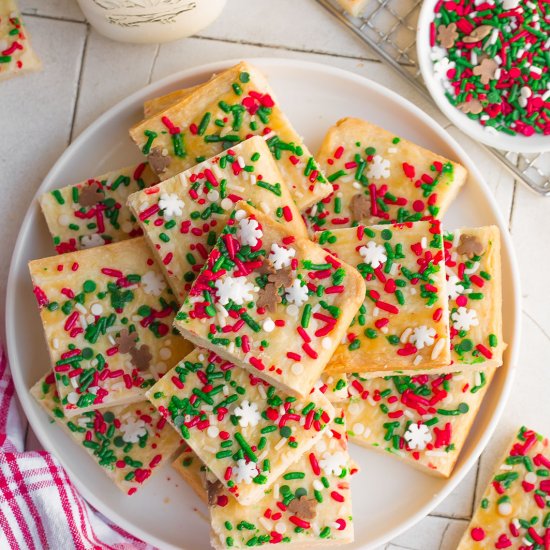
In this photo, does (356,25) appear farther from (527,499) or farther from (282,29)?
(527,499)

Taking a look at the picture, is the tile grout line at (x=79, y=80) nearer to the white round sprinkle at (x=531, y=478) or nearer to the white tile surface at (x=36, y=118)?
the white tile surface at (x=36, y=118)

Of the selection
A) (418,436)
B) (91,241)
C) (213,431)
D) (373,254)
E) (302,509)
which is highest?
(373,254)

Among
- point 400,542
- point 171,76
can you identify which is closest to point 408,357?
point 400,542

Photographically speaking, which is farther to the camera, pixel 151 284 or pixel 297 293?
pixel 151 284

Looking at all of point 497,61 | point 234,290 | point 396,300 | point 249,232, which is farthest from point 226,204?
point 497,61

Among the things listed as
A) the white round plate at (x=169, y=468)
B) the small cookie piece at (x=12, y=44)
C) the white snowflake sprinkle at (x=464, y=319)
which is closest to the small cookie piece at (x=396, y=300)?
the white snowflake sprinkle at (x=464, y=319)

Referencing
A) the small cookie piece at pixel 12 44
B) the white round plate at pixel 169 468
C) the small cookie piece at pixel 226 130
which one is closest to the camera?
the small cookie piece at pixel 226 130

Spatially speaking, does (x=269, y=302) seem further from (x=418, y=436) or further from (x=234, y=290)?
(x=418, y=436)
